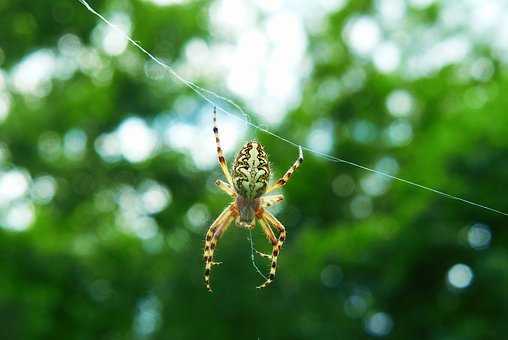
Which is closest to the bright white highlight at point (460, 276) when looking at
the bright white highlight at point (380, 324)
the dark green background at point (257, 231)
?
the dark green background at point (257, 231)

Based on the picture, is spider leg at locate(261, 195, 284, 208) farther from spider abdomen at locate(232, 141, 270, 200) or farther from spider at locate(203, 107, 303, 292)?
spider abdomen at locate(232, 141, 270, 200)

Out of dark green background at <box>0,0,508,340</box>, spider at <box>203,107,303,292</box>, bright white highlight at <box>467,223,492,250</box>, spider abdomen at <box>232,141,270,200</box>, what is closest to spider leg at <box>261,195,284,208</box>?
spider at <box>203,107,303,292</box>

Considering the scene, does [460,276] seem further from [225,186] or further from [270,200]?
[225,186]

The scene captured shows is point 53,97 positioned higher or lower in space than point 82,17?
lower

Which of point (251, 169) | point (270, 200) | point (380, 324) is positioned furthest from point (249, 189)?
point (380, 324)

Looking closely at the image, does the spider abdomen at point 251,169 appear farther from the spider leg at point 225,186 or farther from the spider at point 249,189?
the spider leg at point 225,186

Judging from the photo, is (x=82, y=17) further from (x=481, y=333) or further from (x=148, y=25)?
(x=481, y=333)

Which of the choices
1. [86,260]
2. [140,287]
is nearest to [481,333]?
[140,287]
